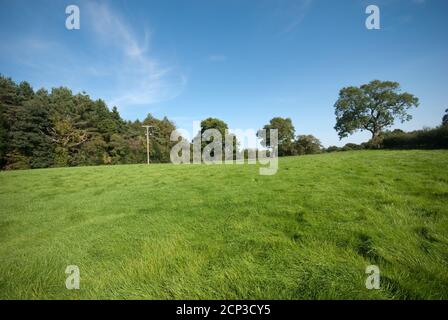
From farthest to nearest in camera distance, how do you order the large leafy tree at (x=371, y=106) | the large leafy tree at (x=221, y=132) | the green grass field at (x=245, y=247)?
the large leafy tree at (x=221, y=132)
the large leafy tree at (x=371, y=106)
the green grass field at (x=245, y=247)

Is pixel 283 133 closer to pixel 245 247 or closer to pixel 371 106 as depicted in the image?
pixel 371 106

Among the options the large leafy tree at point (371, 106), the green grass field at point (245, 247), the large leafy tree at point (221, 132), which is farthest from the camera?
the large leafy tree at point (221, 132)

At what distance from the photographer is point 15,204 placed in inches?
344

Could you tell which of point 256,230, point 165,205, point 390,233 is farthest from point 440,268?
point 165,205

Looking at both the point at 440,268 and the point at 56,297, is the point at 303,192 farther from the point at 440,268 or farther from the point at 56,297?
the point at 56,297

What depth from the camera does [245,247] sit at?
3750 mm

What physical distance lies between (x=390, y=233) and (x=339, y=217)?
98 cm

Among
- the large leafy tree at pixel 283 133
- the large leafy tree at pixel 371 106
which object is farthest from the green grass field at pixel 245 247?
the large leafy tree at pixel 283 133

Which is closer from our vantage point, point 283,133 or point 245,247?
point 245,247

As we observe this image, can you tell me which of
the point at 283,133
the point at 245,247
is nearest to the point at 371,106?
the point at 283,133

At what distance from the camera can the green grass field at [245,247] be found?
2.73 meters

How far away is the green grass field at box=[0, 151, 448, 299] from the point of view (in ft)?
8.97

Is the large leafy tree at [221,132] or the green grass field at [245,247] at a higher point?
the large leafy tree at [221,132]

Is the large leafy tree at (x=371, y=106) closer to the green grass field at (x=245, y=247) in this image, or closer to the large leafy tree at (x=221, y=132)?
the large leafy tree at (x=221, y=132)
